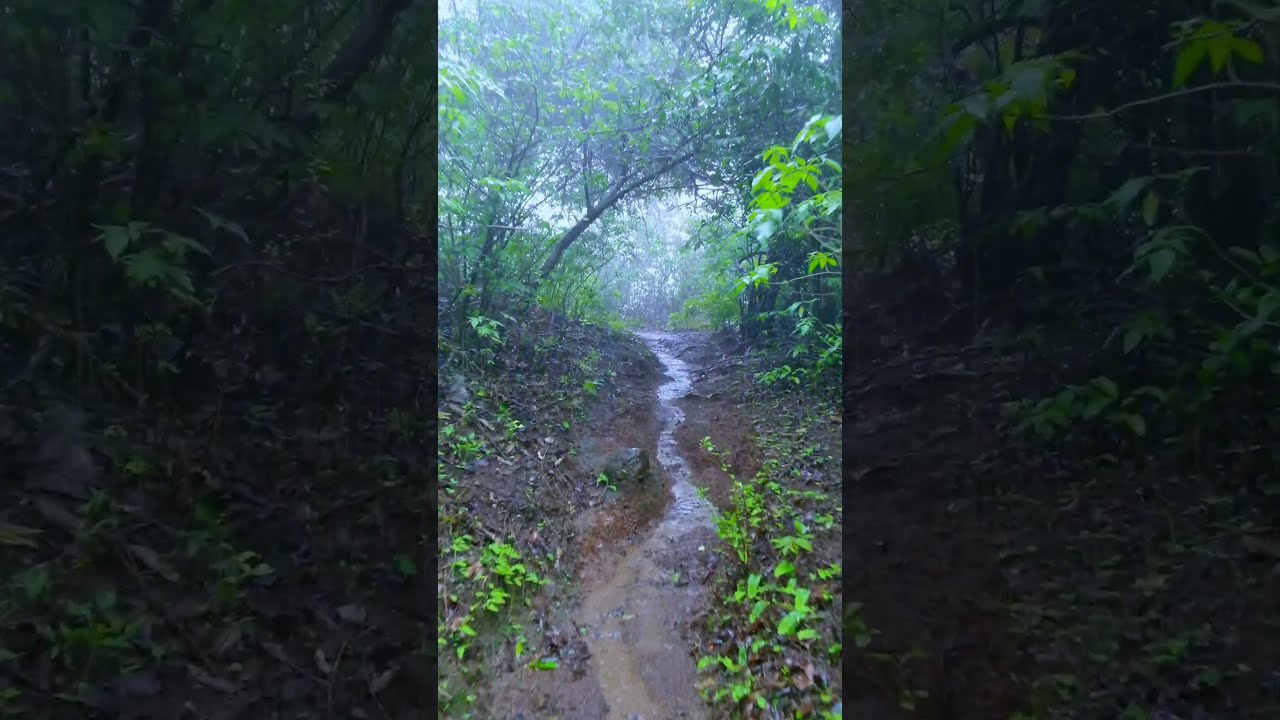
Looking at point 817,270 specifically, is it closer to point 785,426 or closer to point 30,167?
point 785,426

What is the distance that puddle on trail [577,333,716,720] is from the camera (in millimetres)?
1776

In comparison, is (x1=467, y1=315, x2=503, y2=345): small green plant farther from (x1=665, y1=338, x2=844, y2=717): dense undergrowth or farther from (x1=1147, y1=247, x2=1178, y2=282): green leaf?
(x1=1147, y1=247, x2=1178, y2=282): green leaf

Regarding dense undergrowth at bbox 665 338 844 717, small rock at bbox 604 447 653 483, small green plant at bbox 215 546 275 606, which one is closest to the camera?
small green plant at bbox 215 546 275 606

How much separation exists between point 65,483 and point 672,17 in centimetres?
318

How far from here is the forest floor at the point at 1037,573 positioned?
118 centimetres

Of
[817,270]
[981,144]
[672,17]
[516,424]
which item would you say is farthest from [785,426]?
[672,17]

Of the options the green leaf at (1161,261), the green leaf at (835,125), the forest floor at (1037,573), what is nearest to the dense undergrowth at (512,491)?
the forest floor at (1037,573)

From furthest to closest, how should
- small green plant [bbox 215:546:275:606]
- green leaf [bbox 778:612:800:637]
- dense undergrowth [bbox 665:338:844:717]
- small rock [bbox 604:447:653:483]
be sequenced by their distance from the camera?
small rock [bbox 604:447:653:483], green leaf [bbox 778:612:800:637], dense undergrowth [bbox 665:338:844:717], small green plant [bbox 215:546:275:606]

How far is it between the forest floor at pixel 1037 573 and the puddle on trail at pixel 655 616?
0.60 metres

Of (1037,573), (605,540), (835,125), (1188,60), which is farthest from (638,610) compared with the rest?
(1188,60)

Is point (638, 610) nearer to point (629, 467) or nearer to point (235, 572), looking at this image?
point (629, 467)

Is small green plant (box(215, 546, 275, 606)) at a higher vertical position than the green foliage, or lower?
higher

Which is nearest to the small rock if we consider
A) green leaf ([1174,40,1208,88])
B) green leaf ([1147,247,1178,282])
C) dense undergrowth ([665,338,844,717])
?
dense undergrowth ([665,338,844,717])

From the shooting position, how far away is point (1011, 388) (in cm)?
139
